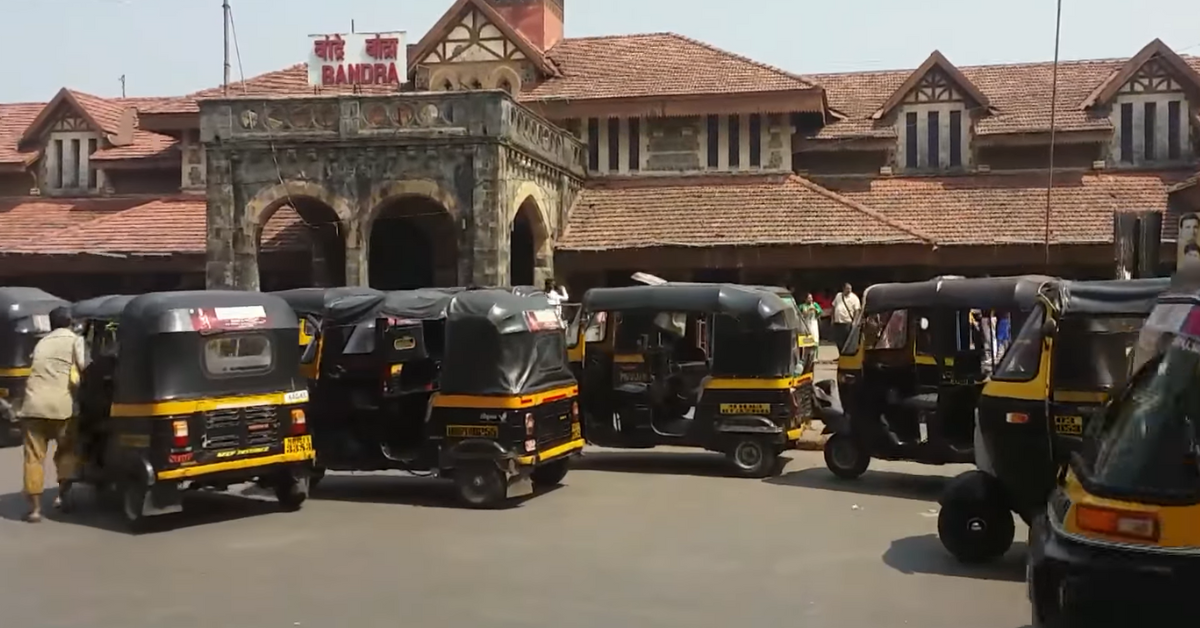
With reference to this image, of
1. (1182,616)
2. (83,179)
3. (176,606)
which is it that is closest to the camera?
(1182,616)

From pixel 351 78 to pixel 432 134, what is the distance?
594cm

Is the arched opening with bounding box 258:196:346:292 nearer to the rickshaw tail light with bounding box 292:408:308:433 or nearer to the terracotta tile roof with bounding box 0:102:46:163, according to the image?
the terracotta tile roof with bounding box 0:102:46:163

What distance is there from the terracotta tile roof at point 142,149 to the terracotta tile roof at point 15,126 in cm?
248

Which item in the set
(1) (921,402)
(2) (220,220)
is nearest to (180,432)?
(1) (921,402)

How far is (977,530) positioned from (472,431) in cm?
469

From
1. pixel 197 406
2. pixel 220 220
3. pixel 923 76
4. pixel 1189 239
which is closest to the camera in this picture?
pixel 1189 239

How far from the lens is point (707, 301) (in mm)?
12867

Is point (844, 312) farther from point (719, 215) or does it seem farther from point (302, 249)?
point (302, 249)

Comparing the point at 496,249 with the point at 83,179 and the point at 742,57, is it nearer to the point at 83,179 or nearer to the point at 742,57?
the point at 742,57

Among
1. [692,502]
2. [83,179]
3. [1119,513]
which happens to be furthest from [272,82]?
[1119,513]

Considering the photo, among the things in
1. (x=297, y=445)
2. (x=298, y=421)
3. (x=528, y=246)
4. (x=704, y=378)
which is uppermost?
(x=528, y=246)

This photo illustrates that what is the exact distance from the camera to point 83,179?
32.0 meters

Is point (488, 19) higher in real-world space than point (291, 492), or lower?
higher

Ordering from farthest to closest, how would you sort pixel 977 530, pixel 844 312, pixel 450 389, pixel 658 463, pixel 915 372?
pixel 844 312 → pixel 658 463 → pixel 915 372 → pixel 450 389 → pixel 977 530
